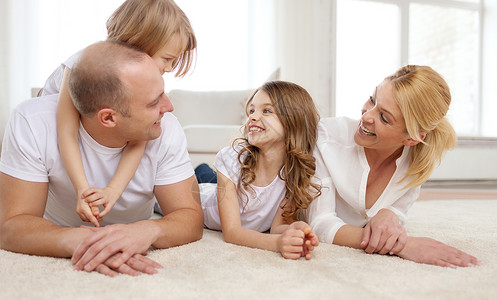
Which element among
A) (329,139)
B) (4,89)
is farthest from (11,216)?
(4,89)

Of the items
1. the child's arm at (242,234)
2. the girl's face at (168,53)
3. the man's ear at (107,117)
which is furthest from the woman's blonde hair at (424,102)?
the man's ear at (107,117)

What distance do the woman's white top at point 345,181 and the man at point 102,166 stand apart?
40 cm

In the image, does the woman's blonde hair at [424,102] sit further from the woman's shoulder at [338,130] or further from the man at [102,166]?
the man at [102,166]

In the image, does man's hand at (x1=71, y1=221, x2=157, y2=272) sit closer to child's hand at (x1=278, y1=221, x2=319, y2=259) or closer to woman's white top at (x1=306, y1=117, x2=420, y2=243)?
child's hand at (x1=278, y1=221, x2=319, y2=259)

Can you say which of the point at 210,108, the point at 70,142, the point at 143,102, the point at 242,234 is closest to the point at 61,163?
the point at 70,142

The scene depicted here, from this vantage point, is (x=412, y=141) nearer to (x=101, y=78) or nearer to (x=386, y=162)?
(x=386, y=162)

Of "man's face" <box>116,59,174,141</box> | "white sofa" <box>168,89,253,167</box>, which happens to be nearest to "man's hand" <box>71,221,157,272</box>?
"man's face" <box>116,59,174,141</box>

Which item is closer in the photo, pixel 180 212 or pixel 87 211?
pixel 87 211

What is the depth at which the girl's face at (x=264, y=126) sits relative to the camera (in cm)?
136

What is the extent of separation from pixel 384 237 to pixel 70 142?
88 centimetres

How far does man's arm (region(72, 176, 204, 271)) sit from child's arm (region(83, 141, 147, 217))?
0.23 feet

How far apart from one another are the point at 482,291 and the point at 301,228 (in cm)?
42

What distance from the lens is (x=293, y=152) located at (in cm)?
137

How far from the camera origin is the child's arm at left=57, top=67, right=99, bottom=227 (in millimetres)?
1066
